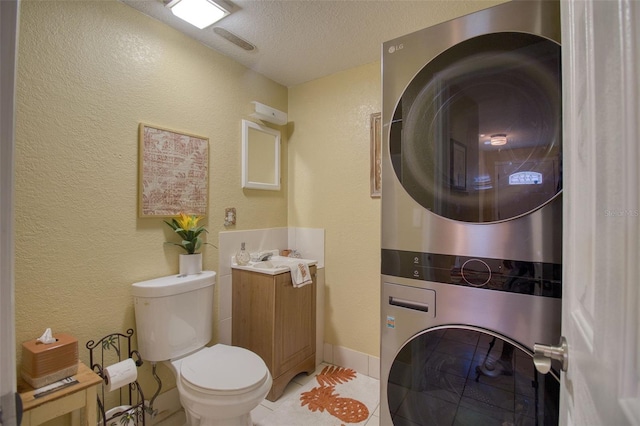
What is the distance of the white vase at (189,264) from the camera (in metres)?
1.80

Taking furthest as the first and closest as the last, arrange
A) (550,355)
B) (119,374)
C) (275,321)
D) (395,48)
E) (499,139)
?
(275,321) → (119,374) → (395,48) → (499,139) → (550,355)

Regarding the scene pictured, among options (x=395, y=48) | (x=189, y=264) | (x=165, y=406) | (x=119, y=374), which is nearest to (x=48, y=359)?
(x=119, y=374)

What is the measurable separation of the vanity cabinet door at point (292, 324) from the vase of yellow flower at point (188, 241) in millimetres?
511

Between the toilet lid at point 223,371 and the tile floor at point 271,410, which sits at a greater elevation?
the toilet lid at point 223,371

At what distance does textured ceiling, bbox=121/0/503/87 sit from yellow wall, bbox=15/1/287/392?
0.27 metres

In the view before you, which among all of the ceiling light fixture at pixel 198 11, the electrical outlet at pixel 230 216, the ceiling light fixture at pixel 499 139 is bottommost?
the electrical outlet at pixel 230 216

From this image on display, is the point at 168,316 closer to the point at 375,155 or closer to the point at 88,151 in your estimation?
the point at 88,151

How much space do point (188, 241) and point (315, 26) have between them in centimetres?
151

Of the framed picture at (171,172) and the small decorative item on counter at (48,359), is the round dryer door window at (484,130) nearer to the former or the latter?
the framed picture at (171,172)

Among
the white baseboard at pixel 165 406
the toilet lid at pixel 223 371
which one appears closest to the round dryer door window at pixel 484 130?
the toilet lid at pixel 223 371

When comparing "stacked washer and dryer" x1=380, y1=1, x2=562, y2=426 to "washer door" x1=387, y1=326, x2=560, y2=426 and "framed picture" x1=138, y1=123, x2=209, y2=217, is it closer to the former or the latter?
"washer door" x1=387, y1=326, x2=560, y2=426

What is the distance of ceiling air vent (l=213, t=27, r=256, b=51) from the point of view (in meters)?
1.84

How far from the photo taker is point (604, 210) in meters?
0.39

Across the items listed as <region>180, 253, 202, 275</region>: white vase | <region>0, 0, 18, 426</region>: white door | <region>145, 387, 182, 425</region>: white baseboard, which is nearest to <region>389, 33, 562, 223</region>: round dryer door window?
<region>0, 0, 18, 426</region>: white door
